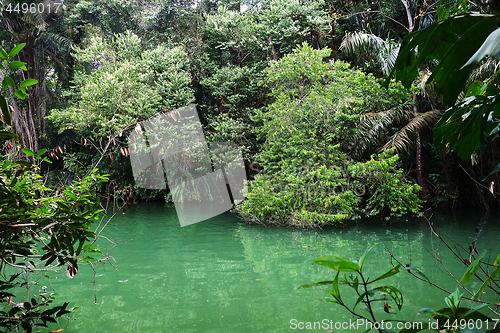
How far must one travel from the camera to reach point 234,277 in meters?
4.99

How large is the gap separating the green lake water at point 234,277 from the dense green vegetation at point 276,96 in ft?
3.08

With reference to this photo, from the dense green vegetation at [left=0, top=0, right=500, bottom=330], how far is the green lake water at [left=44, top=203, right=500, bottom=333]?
939 mm

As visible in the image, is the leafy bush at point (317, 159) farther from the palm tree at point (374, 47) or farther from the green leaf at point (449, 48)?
the green leaf at point (449, 48)

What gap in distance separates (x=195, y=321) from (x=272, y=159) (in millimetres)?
6584

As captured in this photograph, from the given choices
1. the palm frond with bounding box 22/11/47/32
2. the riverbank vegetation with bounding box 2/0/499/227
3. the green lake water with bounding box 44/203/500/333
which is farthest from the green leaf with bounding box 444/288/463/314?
the palm frond with bounding box 22/11/47/32

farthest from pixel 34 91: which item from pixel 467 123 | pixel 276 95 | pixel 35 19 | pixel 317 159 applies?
pixel 467 123

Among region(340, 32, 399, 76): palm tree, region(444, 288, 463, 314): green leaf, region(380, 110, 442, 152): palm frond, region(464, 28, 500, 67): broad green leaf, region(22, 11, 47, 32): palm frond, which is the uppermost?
region(22, 11, 47, 32): palm frond

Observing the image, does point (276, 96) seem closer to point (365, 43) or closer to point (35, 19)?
point (365, 43)

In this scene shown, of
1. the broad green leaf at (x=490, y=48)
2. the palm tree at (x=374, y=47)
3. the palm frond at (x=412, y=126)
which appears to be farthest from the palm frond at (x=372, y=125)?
the broad green leaf at (x=490, y=48)

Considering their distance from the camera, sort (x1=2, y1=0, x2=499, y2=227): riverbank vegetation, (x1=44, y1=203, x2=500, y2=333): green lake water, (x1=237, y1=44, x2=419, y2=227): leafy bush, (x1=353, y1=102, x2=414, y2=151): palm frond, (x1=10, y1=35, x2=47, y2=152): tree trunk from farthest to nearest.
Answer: (x1=10, y1=35, x2=47, y2=152): tree trunk, (x1=353, y1=102, x2=414, y2=151): palm frond, (x1=2, y1=0, x2=499, y2=227): riverbank vegetation, (x1=237, y1=44, x2=419, y2=227): leafy bush, (x1=44, y1=203, x2=500, y2=333): green lake water

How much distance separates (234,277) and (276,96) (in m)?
6.19

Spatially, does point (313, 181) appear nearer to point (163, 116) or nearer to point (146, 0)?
point (163, 116)

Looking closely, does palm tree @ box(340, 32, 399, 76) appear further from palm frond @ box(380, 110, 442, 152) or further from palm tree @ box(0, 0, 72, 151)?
palm tree @ box(0, 0, 72, 151)

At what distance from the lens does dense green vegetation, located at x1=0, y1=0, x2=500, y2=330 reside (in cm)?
856
